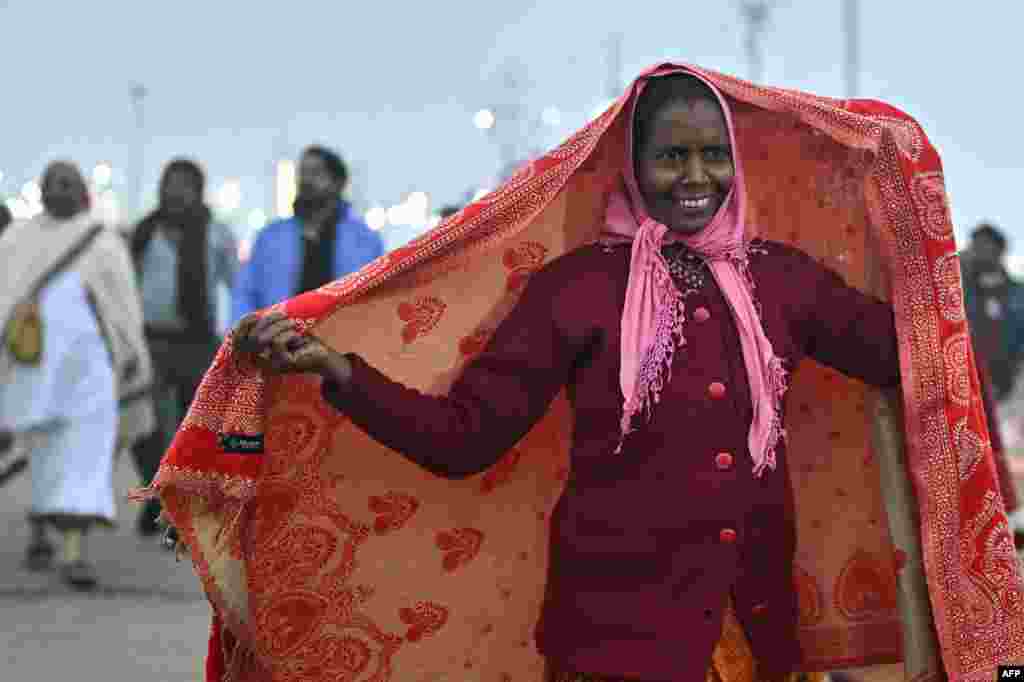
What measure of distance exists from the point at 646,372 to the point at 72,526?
17.9 feet

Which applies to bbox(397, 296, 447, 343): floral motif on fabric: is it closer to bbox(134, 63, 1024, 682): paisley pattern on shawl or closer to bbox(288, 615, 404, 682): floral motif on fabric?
bbox(134, 63, 1024, 682): paisley pattern on shawl

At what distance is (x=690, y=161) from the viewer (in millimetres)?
3789

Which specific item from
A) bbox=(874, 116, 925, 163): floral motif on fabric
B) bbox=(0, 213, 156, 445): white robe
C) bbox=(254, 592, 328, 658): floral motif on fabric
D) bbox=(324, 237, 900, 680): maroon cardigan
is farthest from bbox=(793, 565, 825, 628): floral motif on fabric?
bbox=(0, 213, 156, 445): white robe

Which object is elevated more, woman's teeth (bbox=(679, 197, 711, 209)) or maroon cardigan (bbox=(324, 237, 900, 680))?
woman's teeth (bbox=(679, 197, 711, 209))

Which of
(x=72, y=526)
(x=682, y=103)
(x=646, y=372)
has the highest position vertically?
(x=682, y=103)

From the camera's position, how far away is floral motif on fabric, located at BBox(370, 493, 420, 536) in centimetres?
412

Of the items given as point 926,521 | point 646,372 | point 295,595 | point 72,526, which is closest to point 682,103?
point 646,372

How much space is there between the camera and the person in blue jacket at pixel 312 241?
9172 millimetres

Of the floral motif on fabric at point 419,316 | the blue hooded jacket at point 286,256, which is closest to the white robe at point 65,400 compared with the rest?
the blue hooded jacket at point 286,256

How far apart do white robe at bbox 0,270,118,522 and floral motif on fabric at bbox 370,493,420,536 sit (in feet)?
16.2

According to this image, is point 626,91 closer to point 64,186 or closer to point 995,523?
point 995,523

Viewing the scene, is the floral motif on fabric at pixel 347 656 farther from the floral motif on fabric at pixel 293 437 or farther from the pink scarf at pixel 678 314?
the pink scarf at pixel 678 314

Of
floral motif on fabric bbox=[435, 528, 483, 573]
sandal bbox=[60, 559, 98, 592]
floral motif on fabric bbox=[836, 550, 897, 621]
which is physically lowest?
sandal bbox=[60, 559, 98, 592]

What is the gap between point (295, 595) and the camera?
13.3 feet
